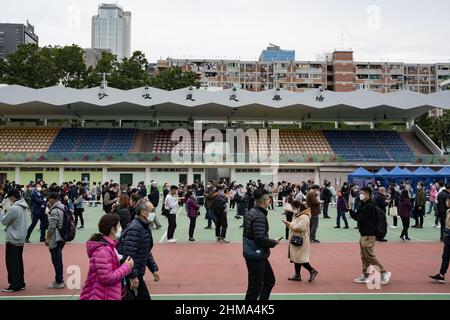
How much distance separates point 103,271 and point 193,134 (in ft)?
129

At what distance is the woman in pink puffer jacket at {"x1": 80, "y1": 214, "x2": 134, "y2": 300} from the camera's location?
4.51 m

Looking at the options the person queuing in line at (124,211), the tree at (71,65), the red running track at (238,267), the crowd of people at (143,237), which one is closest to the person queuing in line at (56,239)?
the crowd of people at (143,237)

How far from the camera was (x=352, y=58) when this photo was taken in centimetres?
8275

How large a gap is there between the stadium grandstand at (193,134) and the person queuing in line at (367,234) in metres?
29.5

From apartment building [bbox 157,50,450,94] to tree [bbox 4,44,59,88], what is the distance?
3090 cm

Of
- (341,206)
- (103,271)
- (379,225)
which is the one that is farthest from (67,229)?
(341,206)

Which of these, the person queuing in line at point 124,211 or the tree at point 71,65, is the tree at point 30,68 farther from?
the person queuing in line at point 124,211

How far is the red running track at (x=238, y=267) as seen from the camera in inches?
320

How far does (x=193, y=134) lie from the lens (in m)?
43.7

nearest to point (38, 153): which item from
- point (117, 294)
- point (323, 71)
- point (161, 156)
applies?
point (161, 156)

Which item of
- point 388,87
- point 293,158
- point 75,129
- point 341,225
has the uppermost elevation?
point 388,87

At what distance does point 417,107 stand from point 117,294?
40.7 metres

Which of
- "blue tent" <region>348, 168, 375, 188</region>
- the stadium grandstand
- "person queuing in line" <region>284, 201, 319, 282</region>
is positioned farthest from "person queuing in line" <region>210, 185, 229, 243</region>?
the stadium grandstand

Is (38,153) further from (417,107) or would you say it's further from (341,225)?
(417,107)
